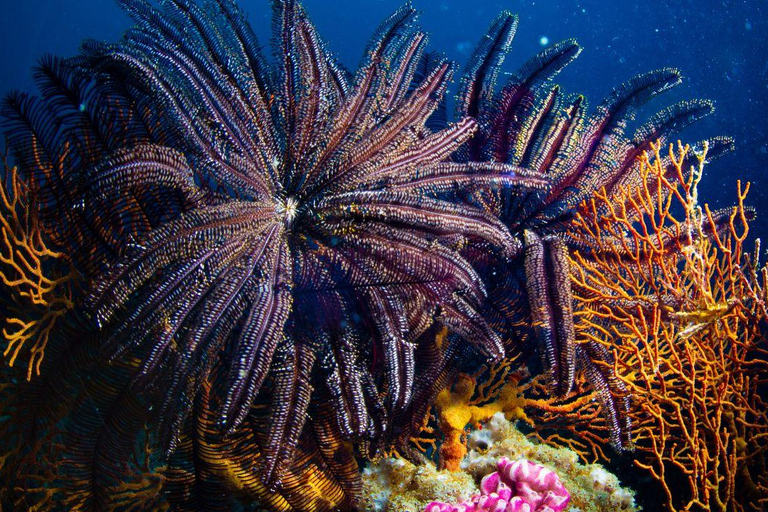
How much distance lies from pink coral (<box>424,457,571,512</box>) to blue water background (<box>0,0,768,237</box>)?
347cm

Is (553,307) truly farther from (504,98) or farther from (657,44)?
(657,44)

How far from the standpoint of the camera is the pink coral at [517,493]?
9.27 feet

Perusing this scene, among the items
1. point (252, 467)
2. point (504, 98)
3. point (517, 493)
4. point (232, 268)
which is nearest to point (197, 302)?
point (232, 268)

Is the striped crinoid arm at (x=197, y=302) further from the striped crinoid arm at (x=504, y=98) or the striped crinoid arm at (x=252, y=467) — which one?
the striped crinoid arm at (x=504, y=98)

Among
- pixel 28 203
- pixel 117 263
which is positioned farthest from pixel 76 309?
pixel 117 263

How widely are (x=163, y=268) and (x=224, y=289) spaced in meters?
0.38

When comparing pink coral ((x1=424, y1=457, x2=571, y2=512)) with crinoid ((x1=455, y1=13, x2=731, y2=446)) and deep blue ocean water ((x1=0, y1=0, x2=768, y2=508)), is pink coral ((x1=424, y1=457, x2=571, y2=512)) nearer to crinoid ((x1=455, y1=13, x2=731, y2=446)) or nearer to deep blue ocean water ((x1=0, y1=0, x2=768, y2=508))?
crinoid ((x1=455, y1=13, x2=731, y2=446))

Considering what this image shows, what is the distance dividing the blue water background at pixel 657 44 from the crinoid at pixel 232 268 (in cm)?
159

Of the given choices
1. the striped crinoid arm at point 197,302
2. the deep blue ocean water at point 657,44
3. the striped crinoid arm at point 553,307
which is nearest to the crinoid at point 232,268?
the striped crinoid arm at point 197,302

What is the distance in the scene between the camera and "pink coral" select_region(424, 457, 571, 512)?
2824 millimetres

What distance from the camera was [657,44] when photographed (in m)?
17.0

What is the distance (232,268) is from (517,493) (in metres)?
2.33

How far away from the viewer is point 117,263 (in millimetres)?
2197

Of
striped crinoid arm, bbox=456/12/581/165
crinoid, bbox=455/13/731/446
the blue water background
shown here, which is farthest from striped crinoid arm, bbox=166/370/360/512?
the blue water background
